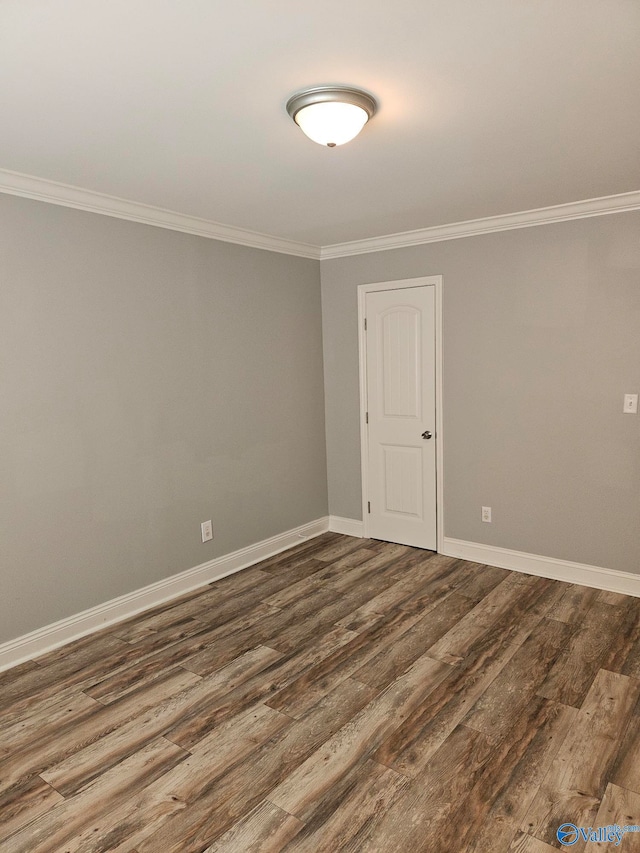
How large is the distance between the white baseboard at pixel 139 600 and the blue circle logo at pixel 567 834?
101 inches

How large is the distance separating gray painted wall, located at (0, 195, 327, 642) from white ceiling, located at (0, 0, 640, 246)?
0.47m

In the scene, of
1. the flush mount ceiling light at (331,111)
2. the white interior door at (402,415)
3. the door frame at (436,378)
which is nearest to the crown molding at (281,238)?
the door frame at (436,378)

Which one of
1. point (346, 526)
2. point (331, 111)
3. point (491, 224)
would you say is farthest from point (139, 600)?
point (491, 224)

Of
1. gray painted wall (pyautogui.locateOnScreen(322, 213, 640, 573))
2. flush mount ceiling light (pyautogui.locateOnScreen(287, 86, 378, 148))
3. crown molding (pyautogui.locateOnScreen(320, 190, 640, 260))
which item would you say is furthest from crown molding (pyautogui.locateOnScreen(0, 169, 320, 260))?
flush mount ceiling light (pyautogui.locateOnScreen(287, 86, 378, 148))

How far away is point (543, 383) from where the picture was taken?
3932 mm

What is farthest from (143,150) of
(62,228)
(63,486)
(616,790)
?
(616,790)

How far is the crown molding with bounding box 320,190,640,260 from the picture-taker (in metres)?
3.54

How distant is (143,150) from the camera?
2.60 m

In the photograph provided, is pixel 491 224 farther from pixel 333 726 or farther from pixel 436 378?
pixel 333 726

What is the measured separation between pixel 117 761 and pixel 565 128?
3.15m

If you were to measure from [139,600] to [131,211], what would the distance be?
236 centimetres

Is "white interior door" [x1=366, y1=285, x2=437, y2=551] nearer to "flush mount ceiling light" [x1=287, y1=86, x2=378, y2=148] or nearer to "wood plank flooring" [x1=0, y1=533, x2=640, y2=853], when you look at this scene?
Result: "wood plank flooring" [x1=0, y1=533, x2=640, y2=853]

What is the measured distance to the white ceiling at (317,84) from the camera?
165cm

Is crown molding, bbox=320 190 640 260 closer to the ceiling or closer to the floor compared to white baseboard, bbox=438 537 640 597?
closer to the ceiling
